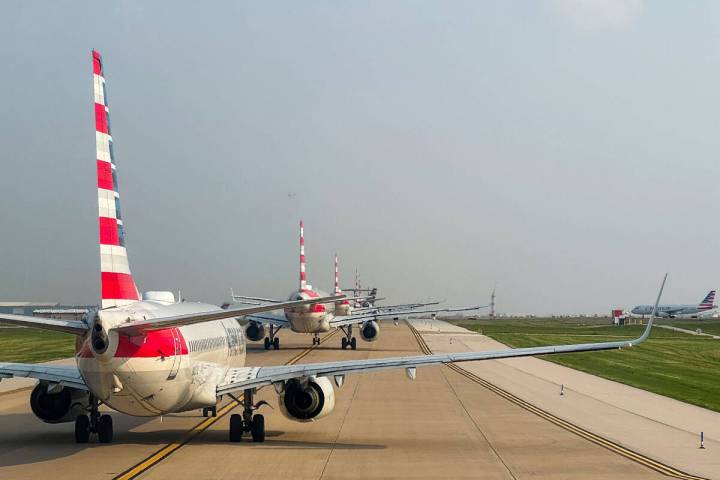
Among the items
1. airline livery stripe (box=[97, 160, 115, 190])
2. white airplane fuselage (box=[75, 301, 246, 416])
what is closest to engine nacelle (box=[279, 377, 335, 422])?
white airplane fuselage (box=[75, 301, 246, 416])

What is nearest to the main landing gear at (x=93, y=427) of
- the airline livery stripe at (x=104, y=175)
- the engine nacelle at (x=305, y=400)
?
the engine nacelle at (x=305, y=400)

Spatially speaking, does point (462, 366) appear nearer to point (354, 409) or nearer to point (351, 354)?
point (351, 354)

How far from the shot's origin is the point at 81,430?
1046 inches

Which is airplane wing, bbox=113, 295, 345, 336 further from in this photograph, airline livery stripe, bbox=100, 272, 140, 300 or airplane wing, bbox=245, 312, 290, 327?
airplane wing, bbox=245, 312, 290, 327

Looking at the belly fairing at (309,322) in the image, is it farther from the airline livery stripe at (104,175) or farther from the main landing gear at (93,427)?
the airline livery stripe at (104,175)

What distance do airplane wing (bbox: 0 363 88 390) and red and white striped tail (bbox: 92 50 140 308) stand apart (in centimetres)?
414

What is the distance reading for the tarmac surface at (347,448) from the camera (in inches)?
864

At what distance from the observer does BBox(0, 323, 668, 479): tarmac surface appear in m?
21.9

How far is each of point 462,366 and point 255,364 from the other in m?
14.8

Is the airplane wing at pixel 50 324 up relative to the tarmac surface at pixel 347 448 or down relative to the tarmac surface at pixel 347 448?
up

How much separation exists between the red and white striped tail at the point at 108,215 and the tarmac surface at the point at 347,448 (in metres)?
4.69

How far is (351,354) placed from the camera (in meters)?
71.5

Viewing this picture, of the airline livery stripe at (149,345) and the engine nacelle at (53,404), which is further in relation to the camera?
the engine nacelle at (53,404)

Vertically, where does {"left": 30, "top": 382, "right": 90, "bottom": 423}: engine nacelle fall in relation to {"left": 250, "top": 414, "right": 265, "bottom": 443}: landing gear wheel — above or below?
above
